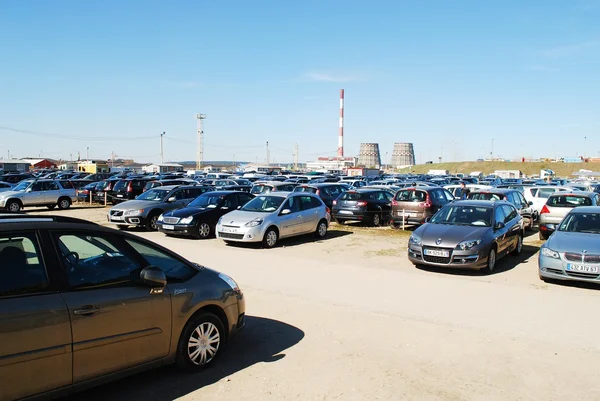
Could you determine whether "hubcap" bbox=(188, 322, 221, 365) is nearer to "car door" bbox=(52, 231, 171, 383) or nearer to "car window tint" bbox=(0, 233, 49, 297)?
"car door" bbox=(52, 231, 171, 383)

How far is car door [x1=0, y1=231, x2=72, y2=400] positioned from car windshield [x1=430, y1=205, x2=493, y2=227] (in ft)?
30.2

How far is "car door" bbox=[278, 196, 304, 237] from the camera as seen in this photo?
14.0 m

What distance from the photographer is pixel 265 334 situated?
613 cm

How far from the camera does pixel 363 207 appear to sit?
18641 millimetres

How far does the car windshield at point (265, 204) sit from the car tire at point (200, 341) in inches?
356

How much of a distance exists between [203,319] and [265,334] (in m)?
1.42

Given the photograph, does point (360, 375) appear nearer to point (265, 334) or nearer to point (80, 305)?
point (265, 334)

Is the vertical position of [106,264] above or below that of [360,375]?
above

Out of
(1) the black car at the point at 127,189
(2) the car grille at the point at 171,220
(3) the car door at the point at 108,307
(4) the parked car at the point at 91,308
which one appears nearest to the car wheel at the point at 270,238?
(2) the car grille at the point at 171,220

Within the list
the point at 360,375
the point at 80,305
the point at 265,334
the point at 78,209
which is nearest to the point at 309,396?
the point at 360,375

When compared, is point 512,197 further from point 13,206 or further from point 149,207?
point 13,206

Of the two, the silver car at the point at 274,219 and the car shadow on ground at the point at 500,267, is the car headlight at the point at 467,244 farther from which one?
the silver car at the point at 274,219

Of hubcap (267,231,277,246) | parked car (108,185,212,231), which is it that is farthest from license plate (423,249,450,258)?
parked car (108,185,212,231)

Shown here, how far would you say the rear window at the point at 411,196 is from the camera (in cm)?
1748
